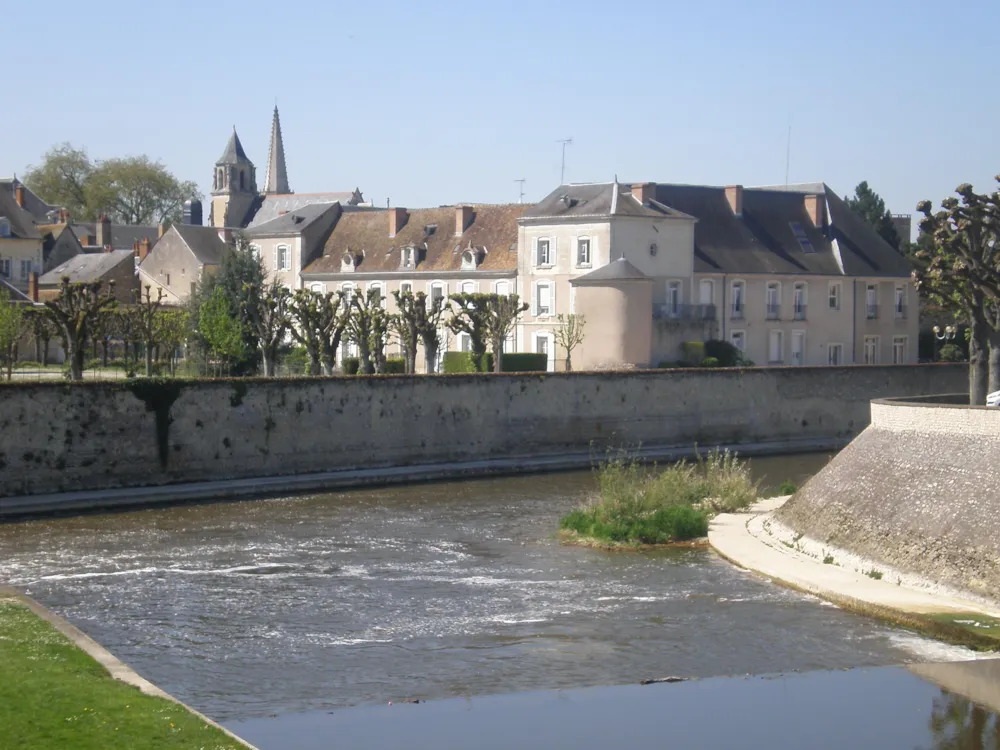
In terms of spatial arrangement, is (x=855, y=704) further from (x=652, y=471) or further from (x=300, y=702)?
(x=652, y=471)

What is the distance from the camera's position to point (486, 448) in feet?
118

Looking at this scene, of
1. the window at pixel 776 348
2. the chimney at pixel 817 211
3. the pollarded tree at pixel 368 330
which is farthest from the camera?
the chimney at pixel 817 211

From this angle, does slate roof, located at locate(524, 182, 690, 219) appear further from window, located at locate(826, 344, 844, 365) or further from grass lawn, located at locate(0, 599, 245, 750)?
grass lawn, located at locate(0, 599, 245, 750)

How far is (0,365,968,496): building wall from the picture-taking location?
2915 centimetres

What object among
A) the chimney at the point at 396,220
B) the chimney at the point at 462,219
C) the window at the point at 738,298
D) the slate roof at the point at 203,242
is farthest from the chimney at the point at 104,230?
the window at the point at 738,298

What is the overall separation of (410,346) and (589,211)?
9437 mm

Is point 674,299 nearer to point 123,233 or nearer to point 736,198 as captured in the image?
point 736,198

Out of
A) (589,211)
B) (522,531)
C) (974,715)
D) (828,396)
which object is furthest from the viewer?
(589,211)

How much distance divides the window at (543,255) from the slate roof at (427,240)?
1250 mm

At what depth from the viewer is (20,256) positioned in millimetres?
67312

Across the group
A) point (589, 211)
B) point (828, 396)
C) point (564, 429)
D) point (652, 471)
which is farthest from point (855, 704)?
point (589, 211)

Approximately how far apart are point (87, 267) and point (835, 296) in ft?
114

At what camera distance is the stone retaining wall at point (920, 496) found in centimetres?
1852

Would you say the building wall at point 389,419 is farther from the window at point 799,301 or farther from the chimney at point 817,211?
the chimney at point 817,211
